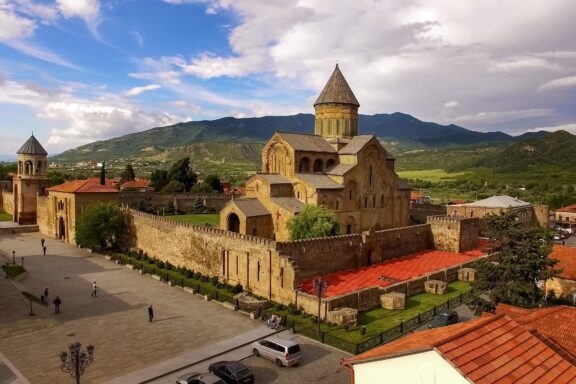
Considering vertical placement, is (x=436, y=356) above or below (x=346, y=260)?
above

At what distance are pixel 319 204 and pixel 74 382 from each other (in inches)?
1038

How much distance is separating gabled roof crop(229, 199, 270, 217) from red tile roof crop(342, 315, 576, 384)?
27.8m

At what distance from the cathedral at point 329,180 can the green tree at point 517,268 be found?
17.0 metres

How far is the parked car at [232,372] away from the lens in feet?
56.7

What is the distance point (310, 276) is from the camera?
31.8 m

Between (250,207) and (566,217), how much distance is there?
52853 millimetres

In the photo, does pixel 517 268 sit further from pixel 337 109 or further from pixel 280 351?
pixel 337 109

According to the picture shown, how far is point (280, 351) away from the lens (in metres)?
19.5

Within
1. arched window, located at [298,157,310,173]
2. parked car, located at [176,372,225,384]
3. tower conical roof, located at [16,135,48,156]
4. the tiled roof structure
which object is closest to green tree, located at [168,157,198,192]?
tower conical roof, located at [16,135,48,156]

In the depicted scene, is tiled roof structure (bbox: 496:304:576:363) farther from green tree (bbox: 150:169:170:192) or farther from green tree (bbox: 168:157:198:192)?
green tree (bbox: 150:169:170:192)

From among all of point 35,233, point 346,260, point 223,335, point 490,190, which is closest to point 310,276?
point 346,260

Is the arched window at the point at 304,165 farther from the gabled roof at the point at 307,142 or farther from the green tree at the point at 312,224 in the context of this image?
the green tree at the point at 312,224

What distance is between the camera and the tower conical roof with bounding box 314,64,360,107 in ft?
162

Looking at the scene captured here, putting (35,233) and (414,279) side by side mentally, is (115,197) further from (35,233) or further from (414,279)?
(414,279)
